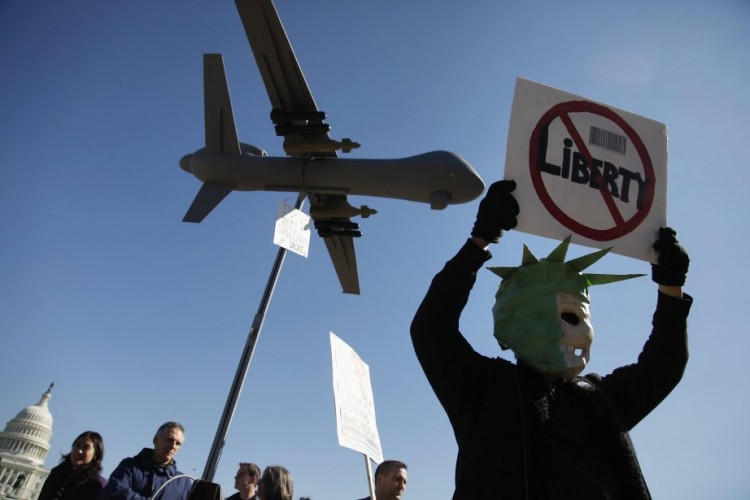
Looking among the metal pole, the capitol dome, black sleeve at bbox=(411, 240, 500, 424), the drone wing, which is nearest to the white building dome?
the capitol dome

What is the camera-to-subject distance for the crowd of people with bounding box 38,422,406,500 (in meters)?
4.55

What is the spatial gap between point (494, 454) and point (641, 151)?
230 cm

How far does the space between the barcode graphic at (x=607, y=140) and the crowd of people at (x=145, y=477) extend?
3.95 meters

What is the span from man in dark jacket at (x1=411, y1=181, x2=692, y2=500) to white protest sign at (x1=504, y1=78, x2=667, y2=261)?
17 cm

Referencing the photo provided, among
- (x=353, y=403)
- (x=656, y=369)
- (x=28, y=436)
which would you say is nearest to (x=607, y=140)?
(x=656, y=369)

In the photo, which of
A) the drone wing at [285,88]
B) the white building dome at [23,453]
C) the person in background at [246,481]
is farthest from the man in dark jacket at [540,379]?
the white building dome at [23,453]

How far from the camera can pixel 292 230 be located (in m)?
6.11

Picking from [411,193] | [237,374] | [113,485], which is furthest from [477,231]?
[411,193]

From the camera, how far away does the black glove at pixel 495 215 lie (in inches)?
102

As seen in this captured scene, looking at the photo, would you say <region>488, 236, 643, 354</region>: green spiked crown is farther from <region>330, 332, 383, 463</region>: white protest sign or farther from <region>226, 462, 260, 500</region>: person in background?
<region>226, 462, 260, 500</region>: person in background

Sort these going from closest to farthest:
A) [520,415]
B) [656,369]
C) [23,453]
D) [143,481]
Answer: [520,415]
[656,369]
[143,481]
[23,453]

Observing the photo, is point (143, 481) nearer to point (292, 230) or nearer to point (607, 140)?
point (292, 230)

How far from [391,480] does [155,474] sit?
2.39m

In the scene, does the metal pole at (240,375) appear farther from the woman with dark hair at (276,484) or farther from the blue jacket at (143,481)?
the woman with dark hair at (276,484)
